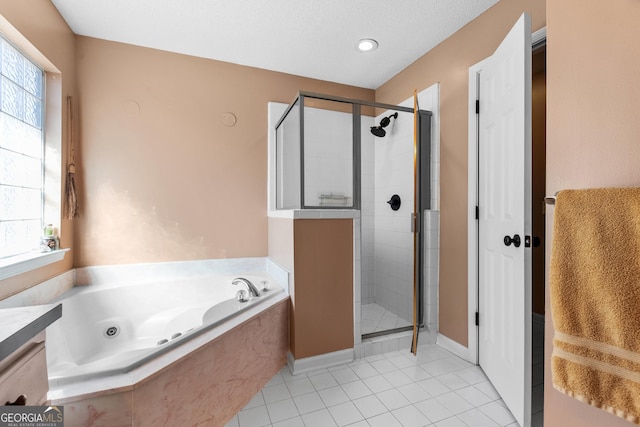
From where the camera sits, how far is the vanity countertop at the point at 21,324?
23.7 inches

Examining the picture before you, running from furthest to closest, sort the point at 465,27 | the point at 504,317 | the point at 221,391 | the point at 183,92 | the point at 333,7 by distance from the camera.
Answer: the point at 183,92 < the point at 465,27 < the point at 333,7 < the point at 504,317 < the point at 221,391

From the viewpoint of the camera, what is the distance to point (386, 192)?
8.52 feet

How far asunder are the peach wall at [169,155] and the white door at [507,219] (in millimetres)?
1771

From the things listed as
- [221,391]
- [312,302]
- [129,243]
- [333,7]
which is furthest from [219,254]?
[333,7]

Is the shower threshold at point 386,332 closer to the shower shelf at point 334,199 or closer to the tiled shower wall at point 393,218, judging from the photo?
the tiled shower wall at point 393,218

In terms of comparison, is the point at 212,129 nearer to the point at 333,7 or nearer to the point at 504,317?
the point at 333,7

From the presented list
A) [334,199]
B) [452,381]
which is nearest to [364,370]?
[452,381]

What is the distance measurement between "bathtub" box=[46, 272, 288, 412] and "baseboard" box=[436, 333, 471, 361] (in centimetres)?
128

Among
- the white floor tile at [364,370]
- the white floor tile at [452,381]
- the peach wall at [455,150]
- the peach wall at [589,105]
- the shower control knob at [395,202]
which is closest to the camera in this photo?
the peach wall at [589,105]

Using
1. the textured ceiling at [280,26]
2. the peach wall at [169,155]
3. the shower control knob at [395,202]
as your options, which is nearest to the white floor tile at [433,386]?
the shower control knob at [395,202]

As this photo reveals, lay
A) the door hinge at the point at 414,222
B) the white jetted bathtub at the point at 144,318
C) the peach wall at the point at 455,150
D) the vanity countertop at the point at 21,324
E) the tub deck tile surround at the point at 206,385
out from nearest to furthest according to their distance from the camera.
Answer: the vanity countertop at the point at 21,324 → the tub deck tile surround at the point at 206,385 → the white jetted bathtub at the point at 144,318 → the peach wall at the point at 455,150 → the door hinge at the point at 414,222

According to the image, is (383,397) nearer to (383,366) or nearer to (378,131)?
(383,366)

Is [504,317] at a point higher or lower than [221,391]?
higher

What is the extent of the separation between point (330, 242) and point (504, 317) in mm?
1100
